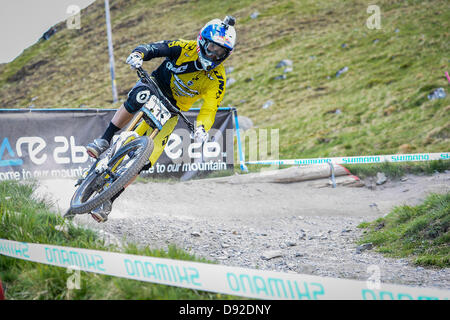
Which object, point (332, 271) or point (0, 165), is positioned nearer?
point (332, 271)

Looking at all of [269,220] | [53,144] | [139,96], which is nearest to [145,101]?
[139,96]

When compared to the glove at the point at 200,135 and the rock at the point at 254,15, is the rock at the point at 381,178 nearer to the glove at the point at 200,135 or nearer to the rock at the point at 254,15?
the glove at the point at 200,135

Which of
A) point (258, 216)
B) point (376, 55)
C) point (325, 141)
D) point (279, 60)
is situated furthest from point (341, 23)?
point (258, 216)

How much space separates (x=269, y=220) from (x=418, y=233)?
10.3ft

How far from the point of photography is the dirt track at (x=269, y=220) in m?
5.09

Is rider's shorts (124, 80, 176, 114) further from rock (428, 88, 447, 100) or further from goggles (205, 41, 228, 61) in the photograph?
rock (428, 88, 447, 100)

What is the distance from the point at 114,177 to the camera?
5.36 metres

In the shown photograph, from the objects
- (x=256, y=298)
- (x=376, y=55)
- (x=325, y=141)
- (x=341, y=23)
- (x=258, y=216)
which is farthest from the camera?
(x=341, y=23)

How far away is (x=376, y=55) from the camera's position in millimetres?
29344

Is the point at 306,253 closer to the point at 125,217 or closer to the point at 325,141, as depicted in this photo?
the point at 125,217

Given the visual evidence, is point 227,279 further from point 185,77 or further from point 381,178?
point 381,178

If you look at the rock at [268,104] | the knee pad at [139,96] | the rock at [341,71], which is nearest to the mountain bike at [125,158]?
the knee pad at [139,96]

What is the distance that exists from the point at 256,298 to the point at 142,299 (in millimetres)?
888

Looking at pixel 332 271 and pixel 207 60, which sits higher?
pixel 207 60
